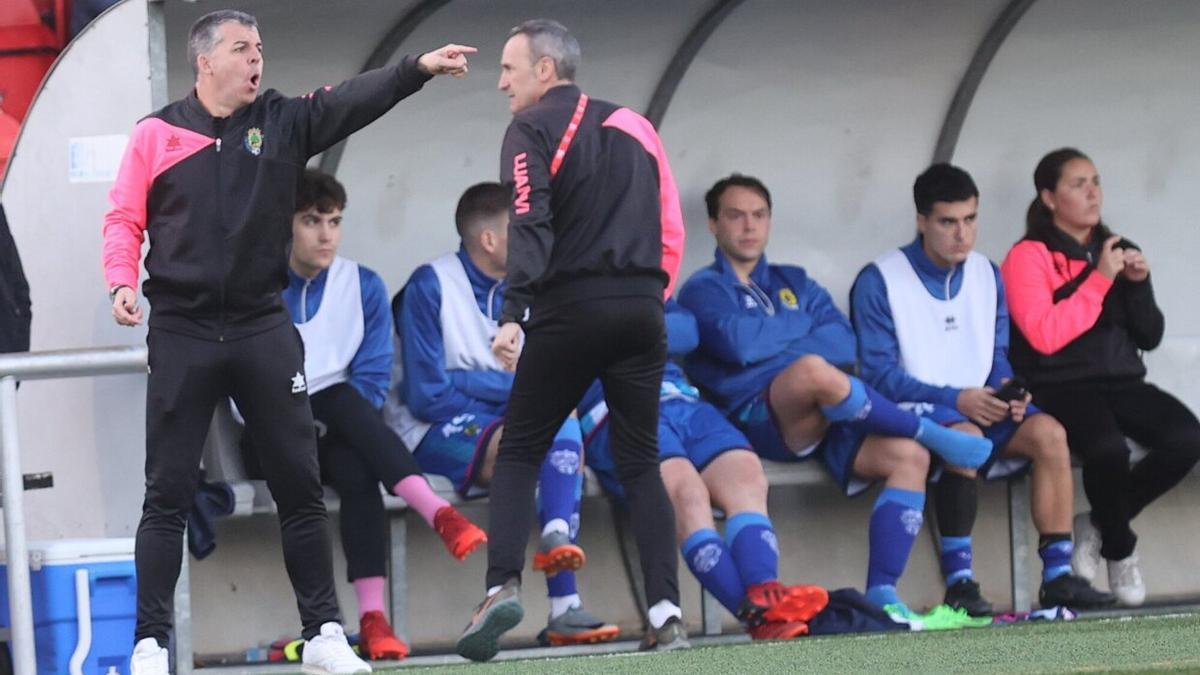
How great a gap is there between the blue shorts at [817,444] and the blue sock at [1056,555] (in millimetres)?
666

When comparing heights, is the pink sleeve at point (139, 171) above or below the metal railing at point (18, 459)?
above

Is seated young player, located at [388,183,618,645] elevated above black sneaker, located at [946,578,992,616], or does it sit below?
above

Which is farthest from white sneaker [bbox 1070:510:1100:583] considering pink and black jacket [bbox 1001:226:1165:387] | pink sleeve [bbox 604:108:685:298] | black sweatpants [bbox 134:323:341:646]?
black sweatpants [bbox 134:323:341:646]

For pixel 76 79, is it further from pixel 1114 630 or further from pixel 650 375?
pixel 1114 630

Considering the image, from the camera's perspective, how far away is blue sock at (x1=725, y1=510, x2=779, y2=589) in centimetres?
621

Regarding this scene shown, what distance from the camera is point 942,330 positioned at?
7.31 meters

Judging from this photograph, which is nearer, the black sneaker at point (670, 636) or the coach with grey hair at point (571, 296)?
the coach with grey hair at point (571, 296)

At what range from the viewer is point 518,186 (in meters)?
5.25

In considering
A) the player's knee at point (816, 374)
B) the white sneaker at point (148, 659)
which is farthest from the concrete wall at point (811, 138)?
the white sneaker at point (148, 659)

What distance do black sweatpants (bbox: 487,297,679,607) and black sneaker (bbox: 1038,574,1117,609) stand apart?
190cm

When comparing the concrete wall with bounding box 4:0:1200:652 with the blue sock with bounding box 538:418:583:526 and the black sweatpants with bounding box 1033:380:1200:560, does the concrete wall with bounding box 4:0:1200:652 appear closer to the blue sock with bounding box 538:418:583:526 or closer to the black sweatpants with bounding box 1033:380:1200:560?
the black sweatpants with bounding box 1033:380:1200:560

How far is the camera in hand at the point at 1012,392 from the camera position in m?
6.90

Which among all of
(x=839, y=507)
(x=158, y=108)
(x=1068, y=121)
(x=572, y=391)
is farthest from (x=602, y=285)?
(x=1068, y=121)

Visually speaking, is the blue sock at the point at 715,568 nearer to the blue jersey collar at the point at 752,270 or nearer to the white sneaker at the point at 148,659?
the blue jersey collar at the point at 752,270
